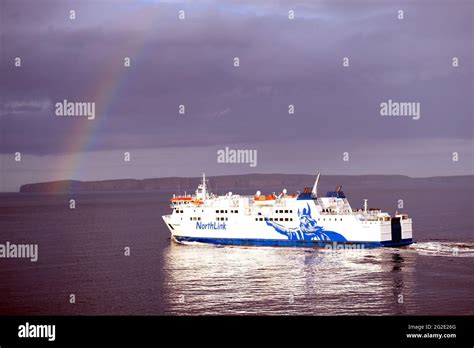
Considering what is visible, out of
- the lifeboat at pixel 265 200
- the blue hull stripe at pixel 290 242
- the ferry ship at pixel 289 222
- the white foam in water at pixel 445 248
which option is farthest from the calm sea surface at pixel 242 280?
the lifeboat at pixel 265 200

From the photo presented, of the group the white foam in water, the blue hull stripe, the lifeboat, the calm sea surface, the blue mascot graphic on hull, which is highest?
the lifeboat

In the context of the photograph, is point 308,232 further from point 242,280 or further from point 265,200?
point 242,280

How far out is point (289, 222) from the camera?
57406 mm

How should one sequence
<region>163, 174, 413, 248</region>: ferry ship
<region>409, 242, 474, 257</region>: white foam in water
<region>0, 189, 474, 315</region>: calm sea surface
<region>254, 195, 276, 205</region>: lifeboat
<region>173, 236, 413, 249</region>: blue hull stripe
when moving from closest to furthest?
<region>0, 189, 474, 315</region>: calm sea surface < <region>409, 242, 474, 257</region>: white foam in water < <region>173, 236, 413, 249</region>: blue hull stripe < <region>163, 174, 413, 248</region>: ferry ship < <region>254, 195, 276, 205</region>: lifeboat

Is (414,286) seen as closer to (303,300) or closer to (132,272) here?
(303,300)

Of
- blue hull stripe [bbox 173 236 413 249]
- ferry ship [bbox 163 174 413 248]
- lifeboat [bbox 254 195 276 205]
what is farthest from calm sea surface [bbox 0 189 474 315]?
lifeboat [bbox 254 195 276 205]

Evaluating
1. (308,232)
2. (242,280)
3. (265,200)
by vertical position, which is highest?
(265,200)

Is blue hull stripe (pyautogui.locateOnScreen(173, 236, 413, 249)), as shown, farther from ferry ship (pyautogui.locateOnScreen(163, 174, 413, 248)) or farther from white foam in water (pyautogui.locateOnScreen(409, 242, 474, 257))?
white foam in water (pyautogui.locateOnScreen(409, 242, 474, 257))

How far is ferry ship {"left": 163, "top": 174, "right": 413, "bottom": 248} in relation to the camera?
181ft

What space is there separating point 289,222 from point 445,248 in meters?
13.0

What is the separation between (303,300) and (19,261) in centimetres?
2991

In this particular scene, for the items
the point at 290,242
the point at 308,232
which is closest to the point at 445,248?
the point at 308,232

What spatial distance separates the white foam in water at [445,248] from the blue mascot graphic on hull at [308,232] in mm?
6569
